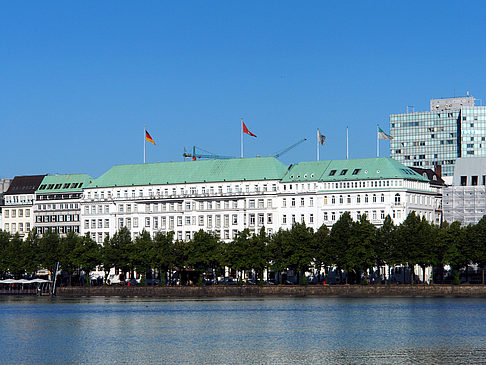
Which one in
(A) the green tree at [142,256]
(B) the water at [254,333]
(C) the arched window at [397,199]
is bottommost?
(B) the water at [254,333]

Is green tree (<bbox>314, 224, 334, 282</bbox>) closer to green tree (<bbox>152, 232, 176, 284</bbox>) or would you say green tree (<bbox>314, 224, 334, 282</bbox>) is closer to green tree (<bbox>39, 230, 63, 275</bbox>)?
green tree (<bbox>152, 232, 176, 284</bbox>)

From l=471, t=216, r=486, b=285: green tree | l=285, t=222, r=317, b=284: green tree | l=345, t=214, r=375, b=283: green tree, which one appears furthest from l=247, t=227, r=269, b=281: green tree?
l=471, t=216, r=486, b=285: green tree

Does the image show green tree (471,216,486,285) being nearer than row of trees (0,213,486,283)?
Yes

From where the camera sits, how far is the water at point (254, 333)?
84.4 m

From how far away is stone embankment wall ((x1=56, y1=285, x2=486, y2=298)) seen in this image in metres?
161

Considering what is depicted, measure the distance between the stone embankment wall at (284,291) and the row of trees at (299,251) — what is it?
11.1 ft

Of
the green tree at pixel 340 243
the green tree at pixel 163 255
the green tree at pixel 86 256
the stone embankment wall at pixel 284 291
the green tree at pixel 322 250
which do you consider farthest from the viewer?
the green tree at pixel 86 256

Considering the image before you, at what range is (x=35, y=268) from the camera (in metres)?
199

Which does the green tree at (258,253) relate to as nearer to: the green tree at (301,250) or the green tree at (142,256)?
the green tree at (301,250)

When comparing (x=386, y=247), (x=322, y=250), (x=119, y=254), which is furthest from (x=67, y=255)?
(x=386, y=247)

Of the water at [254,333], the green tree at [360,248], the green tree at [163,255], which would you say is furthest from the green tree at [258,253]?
the water at [254,333]

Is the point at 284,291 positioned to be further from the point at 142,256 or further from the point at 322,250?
the point at 142,256

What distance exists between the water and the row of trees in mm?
15263

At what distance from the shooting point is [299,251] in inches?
6880
